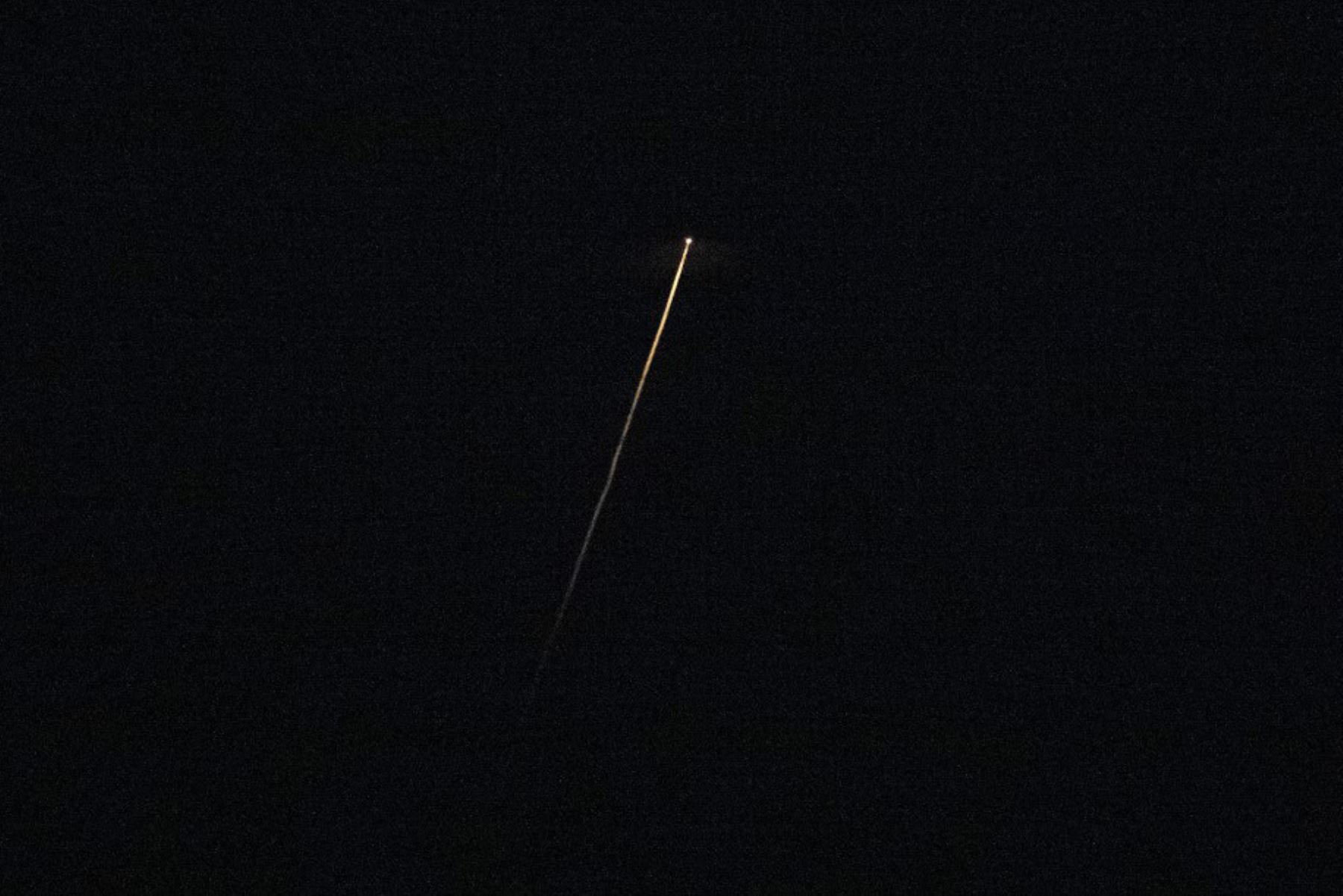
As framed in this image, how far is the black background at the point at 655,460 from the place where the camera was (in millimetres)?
1163

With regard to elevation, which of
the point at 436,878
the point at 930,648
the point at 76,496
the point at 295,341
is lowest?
the point at 436,878

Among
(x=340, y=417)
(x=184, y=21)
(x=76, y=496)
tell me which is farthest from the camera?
(x=340, y=417)

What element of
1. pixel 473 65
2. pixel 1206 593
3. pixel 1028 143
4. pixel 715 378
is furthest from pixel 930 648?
pixel 473 65

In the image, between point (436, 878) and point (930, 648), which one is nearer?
point (436, 878)

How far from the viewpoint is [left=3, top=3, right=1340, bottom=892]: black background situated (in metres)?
1.16

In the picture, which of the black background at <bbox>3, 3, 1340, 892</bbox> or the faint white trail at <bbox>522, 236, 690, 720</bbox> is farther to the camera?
the faint white trail at <bbox>522, 236, 690, 720</bbox>

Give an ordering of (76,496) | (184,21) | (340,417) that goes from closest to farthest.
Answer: (184,21) < (76,496) < (340,417)

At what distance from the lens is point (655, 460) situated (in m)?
1.56

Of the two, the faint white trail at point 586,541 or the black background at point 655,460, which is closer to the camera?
the black background at point 655,460

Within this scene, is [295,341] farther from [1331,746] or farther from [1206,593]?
[1331,746]

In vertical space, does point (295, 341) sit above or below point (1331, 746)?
above

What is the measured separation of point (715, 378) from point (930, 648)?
0.50 m

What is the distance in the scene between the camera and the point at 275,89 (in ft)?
3.82

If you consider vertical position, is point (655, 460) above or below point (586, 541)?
above
